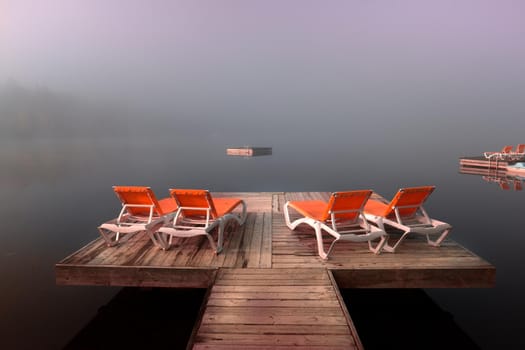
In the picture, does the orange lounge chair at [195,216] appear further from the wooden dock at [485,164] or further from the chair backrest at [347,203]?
the wooden dock at [485,164]

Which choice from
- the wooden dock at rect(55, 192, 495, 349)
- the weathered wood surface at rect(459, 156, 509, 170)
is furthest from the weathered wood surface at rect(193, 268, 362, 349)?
the weathered wood surface at rect(459, 156, 509, 170)

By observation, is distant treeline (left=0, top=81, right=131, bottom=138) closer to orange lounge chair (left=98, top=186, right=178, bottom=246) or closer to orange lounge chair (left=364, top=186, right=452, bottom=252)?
orange lounge chair (left=98, top=186, right=178, bottom=246)

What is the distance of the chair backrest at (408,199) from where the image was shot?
4.55m

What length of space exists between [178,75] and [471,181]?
200347 millimetres

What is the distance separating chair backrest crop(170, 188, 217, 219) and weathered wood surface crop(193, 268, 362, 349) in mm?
1195

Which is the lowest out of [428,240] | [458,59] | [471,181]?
[471,181]

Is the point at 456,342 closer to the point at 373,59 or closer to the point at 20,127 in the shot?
the point at 373,59

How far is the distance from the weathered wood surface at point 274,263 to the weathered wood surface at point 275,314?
1.48 ft

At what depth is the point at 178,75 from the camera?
192750mm

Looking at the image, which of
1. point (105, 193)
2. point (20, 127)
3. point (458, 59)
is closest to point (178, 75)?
point (20, 127)

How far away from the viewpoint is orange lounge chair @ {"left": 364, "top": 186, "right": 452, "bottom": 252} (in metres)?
4.50

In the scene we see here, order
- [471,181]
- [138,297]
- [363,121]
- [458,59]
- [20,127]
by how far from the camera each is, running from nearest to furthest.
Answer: [138,297], [471,181], [458,59], [20,127], [363,121]

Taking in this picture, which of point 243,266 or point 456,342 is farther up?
point 243,266

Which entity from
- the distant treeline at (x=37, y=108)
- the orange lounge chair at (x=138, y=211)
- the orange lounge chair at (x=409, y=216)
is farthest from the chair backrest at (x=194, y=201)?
the distant treeline at (x=37, y=108)
